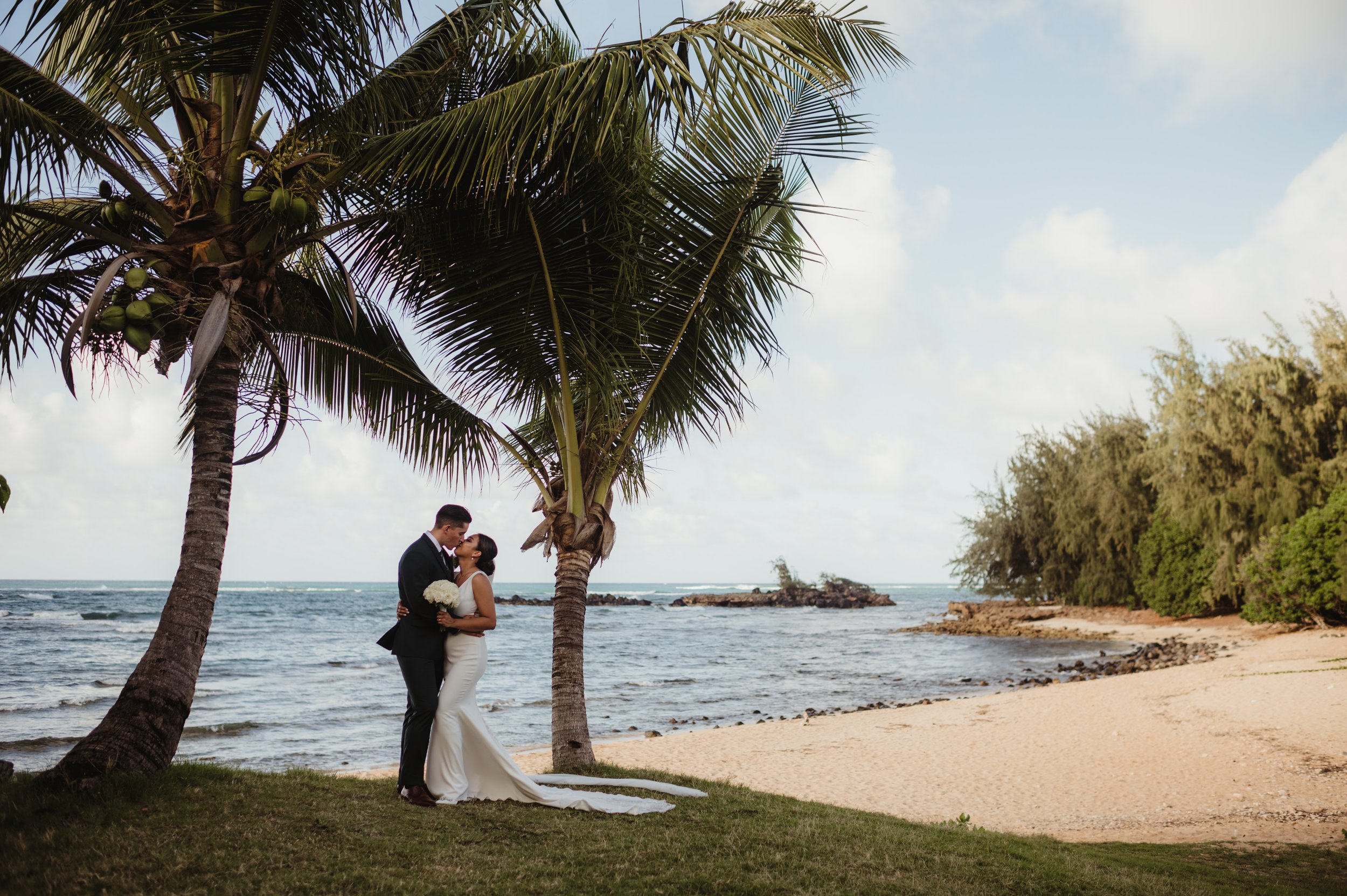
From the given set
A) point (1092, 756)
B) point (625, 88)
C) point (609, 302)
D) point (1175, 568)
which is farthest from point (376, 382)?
point (1175, 568)

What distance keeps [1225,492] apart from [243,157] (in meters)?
31.4

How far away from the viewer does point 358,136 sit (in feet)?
20.2

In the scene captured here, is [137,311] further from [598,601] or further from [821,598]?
[598,601]

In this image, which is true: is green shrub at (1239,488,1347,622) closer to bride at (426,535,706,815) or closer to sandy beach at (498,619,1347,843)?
sandy beach at (498,619,1347,843)

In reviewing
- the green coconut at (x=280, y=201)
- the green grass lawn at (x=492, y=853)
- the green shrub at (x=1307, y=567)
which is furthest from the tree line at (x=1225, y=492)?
the green coconut at (x=280, y=201)

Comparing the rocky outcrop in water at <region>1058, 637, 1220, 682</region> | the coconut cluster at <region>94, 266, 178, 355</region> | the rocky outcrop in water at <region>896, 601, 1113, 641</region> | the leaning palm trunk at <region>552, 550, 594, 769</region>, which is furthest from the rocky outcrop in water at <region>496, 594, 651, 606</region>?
the coconut cluster at <region>94, 266, 178, 355</region>

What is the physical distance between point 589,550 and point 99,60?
5.35 m

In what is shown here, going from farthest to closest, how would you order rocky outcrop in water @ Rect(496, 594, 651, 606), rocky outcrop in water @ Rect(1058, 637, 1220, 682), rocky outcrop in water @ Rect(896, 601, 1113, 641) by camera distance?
rocky outcrop in water @ Rect(496, 594, 651, 606) → rocky outcrop in water @ Rect(896, 601, 1113, 641) → rocky outcrop in water @ Rect(1058, 637, 1220, 682)

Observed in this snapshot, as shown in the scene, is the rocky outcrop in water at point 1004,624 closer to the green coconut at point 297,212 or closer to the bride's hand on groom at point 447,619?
the bride's hand on groom at point 447,619

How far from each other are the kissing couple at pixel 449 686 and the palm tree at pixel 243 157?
130 centimetres

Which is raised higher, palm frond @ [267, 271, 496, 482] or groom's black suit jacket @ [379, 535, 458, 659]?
palm frond @ [267, 271, 496, 482]

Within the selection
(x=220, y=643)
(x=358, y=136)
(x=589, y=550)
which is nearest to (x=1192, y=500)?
(x=589, y=550)

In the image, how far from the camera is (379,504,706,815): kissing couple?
5.77 meters

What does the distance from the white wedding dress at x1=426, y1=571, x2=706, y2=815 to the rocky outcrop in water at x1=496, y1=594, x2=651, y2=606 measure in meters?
78.6
